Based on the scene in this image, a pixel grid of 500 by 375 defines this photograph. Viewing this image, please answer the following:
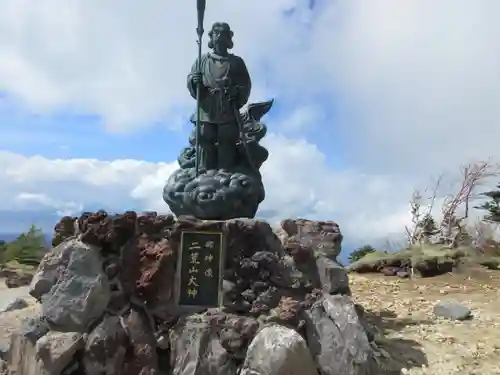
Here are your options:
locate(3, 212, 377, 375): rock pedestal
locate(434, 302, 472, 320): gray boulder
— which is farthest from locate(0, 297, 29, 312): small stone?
locate(434, 302, 472, 320): gray boulder

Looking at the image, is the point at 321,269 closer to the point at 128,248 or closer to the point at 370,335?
the point at 370,335

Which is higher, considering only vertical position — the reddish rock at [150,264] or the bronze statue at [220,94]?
the bronze statue at [220,94]

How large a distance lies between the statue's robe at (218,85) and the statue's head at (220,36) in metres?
0.11

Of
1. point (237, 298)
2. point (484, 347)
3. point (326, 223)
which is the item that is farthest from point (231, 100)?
point (484, 347)

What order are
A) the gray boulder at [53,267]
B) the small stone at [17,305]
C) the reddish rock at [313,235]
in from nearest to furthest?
1. the gray boulder at [53,267]
2. the reddish rock at [313,235]
3. the small stone at [17,305]

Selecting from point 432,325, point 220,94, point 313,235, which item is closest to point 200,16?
point 220,94

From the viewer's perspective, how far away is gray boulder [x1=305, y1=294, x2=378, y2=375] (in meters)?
4.20

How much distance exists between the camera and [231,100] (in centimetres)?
643

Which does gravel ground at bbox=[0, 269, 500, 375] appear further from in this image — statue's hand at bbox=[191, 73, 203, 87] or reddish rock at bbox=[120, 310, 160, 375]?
statue's hand at bbox=[191, 73, 203, 87]

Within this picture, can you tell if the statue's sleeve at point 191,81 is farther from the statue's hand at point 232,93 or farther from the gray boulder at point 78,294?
the gray boulder at point 78,294

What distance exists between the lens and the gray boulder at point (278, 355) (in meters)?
4.02

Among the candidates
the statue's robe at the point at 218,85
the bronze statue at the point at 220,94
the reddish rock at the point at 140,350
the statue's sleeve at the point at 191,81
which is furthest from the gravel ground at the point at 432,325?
the statue's sleeve at the point at 191,81

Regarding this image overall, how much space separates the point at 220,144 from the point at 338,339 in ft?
9.62

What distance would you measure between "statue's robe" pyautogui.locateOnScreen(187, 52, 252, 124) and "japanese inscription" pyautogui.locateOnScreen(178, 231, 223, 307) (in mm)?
2110
